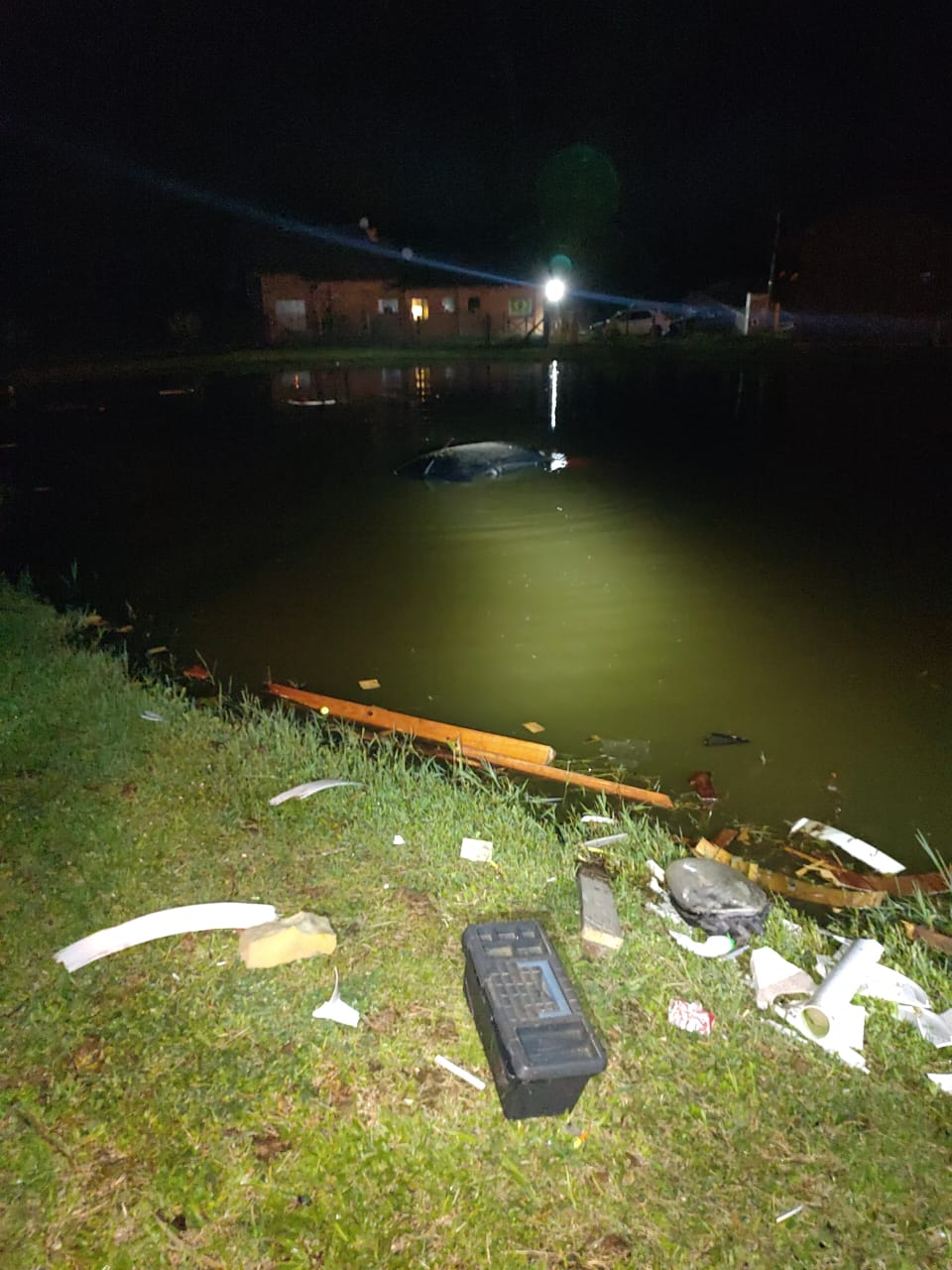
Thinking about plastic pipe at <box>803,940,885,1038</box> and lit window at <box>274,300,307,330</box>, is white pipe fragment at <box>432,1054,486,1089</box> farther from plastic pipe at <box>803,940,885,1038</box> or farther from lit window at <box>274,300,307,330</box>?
lit window at <box>274,300,307,330</box>

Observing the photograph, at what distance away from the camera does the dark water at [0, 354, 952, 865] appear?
5707mm

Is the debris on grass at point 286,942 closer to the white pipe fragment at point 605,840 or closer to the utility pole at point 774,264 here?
the white pipe fragment at point 605,840

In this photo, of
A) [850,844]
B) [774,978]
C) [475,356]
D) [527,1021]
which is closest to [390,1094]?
[527,1021]

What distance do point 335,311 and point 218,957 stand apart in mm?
44254

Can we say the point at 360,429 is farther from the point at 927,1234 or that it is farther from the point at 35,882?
the point at 927,1234

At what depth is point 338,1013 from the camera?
301 centimetres

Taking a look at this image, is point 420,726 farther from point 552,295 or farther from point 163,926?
point 552,295

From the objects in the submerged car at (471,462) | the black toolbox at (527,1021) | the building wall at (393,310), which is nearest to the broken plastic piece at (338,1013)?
the black toolbox at (527,1021)

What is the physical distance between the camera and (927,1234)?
234 cm

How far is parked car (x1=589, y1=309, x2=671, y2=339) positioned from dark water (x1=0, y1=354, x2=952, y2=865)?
25.5 metres

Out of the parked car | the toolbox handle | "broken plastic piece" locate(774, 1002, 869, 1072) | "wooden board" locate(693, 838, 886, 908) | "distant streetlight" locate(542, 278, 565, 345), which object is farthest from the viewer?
the parked car

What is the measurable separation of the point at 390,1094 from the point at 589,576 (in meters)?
6.70

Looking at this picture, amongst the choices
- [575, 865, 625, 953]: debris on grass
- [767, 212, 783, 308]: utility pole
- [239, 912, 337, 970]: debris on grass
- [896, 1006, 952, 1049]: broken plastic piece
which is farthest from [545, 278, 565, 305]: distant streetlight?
[896, 1006, 952, 1049]: broken plastic piece

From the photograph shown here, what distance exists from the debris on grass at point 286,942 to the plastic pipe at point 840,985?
1.76 metres
